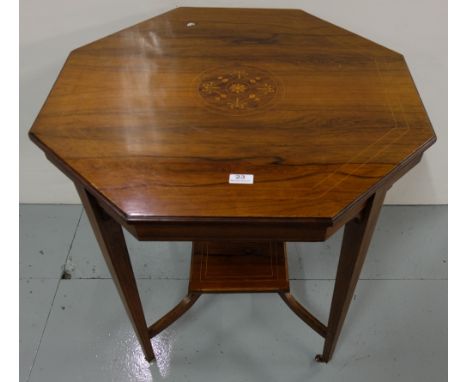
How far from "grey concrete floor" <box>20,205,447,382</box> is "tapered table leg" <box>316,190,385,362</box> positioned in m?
0.21

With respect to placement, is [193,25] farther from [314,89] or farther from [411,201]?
[411,201]

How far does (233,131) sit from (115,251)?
14.5 inches

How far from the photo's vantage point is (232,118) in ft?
2.73

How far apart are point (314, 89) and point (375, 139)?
0.19 m

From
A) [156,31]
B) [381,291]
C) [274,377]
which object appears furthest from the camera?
[381,291]

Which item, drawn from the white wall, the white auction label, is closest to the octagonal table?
the white auction label

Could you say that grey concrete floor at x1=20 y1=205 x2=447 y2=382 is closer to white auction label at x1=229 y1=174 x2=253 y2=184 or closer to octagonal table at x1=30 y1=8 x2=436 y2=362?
octagonal table at x1=30 y1=8 x2=436 y2=362

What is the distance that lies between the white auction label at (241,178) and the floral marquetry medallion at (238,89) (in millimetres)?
175

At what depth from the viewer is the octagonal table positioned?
2.27 feet

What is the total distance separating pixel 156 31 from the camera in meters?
1.04

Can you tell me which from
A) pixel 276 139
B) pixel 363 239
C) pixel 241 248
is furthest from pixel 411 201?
pixel 276 139

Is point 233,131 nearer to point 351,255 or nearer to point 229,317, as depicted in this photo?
point 351,255

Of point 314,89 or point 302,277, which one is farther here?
point 302,277

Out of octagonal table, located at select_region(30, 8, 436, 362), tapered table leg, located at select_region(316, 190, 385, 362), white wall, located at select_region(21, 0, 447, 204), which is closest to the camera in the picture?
octagonal table, located at select_region(30, 8, 436, 362)
